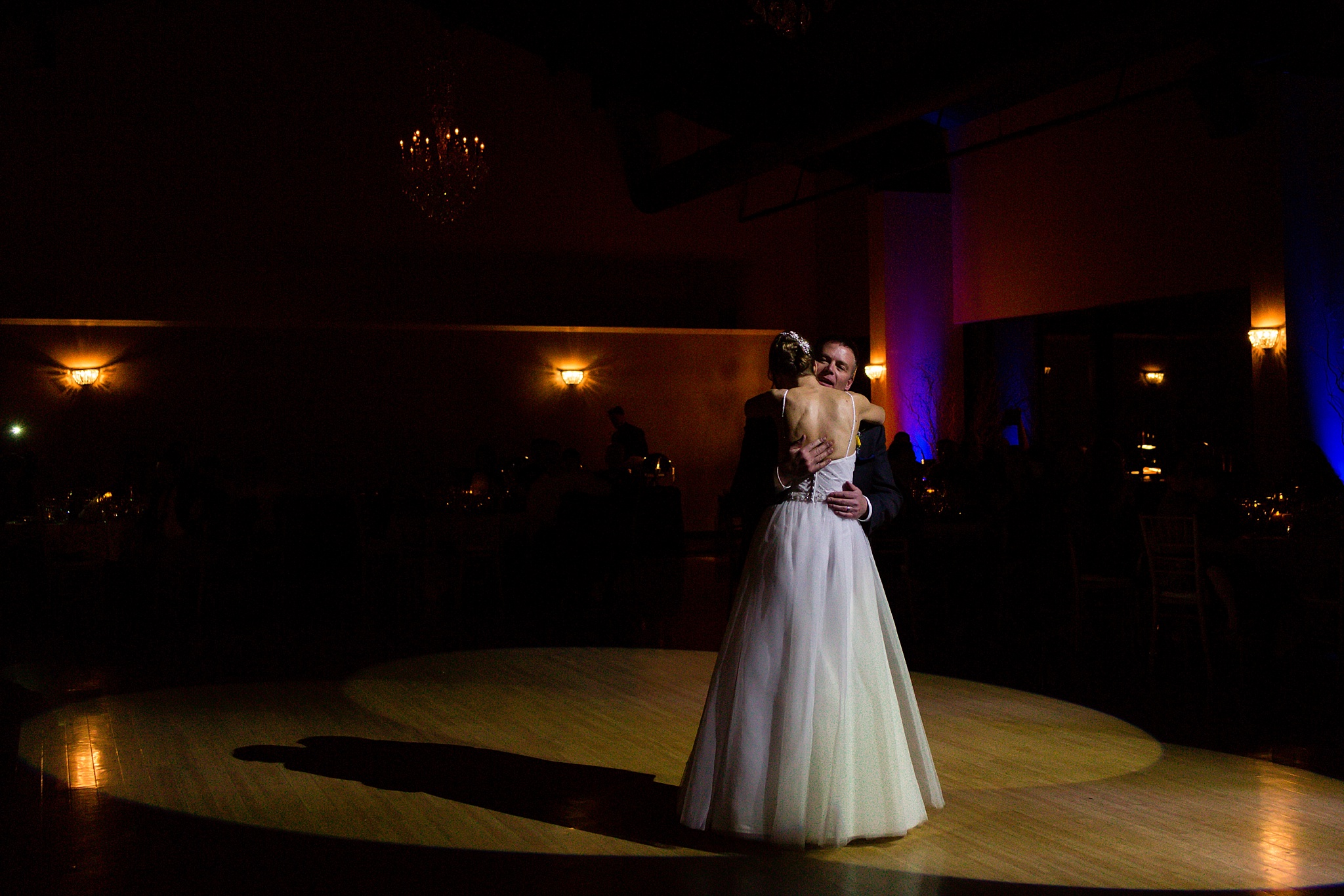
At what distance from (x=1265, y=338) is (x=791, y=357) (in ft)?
27.1

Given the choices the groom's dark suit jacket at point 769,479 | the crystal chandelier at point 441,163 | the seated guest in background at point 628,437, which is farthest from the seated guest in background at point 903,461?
the groom's dark suit jacket at point 769,479

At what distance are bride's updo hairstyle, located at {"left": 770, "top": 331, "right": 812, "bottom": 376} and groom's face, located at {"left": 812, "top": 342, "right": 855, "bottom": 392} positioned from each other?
91 mm

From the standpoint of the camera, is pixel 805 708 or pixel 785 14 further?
pixel 785 14

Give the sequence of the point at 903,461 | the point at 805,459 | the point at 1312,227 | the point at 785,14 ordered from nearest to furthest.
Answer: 1. the point at 805,459
2. the point at 785,14
3. the point at 1312,227
4. the point at 903,461

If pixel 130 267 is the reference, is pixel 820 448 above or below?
below

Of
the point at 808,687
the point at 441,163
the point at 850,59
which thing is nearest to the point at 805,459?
the point at 808,687

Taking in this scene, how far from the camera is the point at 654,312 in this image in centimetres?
1571

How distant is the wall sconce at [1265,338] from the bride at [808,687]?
8065 millimetres

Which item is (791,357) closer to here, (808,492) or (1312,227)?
(808,492)

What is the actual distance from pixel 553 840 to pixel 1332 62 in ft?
32.6

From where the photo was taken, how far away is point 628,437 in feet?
45.0

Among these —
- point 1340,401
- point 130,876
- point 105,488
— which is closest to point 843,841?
point 130,876

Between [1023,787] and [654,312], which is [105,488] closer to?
[654,312]

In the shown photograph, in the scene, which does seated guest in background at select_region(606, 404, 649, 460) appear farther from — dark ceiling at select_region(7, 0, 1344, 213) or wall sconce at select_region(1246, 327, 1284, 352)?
wall sconce at select_region(1246, 327, 1284, 352)
